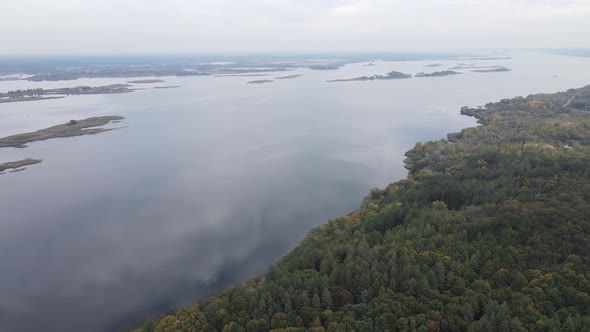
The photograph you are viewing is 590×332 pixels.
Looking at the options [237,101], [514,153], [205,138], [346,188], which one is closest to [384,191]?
[346,188]

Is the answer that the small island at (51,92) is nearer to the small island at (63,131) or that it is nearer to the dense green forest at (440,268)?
the small island at (63,131)

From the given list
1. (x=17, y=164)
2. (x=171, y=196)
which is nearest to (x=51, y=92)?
(x=17, y=164)

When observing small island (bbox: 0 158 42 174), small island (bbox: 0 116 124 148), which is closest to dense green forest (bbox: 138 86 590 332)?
small island (bbox: 0 158 42 174)

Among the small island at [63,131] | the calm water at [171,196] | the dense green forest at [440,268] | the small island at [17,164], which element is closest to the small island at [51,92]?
the calm water at [171,196]

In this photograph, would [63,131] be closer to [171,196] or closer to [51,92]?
[171,196]

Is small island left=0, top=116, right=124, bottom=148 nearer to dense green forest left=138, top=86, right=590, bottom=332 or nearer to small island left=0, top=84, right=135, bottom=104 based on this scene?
small island left=0, top=84, right=135, bottom=104

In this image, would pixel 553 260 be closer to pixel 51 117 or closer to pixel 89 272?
pixel 89 272
